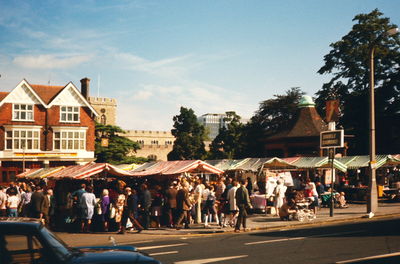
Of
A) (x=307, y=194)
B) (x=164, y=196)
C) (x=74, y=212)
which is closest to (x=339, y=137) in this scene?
(x=307, y=194)

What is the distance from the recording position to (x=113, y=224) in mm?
19078

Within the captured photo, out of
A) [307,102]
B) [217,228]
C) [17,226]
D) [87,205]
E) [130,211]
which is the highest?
[307,102]

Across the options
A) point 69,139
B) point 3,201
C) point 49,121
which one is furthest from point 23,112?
point 3,201

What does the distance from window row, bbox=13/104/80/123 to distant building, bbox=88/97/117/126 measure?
33261 mm

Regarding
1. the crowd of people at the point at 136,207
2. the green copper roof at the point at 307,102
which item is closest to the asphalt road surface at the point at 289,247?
the crowd of people at the point at 136,207

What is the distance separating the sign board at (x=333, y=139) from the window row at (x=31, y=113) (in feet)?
126

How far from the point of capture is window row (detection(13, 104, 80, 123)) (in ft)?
170

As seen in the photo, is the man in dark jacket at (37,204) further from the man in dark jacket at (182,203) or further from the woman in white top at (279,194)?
the woman in white top at (279,194)

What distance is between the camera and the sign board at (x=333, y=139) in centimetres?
2200

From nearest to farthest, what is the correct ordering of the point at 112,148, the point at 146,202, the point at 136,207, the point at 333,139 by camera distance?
the point at 136,207 → the point at 146,202 → the point at 333,139 → the point at 112,148

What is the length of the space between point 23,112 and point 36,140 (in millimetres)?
3458

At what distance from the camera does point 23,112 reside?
172ft

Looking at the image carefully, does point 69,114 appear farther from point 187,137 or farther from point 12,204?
point 12,204

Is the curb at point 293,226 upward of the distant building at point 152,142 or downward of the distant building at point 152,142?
downward
